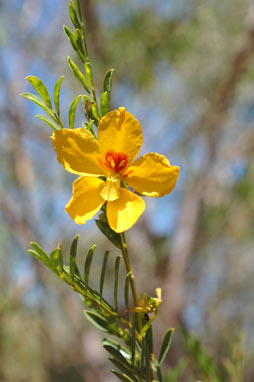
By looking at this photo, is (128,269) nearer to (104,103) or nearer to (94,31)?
(104,103)

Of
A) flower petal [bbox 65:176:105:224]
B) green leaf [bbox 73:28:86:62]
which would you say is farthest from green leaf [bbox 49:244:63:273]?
green leaf [bbox 73:28:86:62]

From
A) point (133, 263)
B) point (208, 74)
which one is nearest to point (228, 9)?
point (208, 74)

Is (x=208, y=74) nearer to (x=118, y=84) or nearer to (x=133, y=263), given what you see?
(x=118, y=84)

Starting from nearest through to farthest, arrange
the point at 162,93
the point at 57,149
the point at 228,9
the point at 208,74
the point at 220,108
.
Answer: the point at 57,149
the point at 220,108
the point at 228,9
the point at 208,74
the point at 162,93

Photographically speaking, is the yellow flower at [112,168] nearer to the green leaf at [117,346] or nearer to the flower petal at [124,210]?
the flower petal at [124,210]

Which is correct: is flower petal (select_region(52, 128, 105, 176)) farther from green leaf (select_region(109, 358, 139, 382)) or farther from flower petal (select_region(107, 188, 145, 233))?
green leaf (select_region(109, 358, 139, 382))

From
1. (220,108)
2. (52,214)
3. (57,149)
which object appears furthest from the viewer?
(52,214)

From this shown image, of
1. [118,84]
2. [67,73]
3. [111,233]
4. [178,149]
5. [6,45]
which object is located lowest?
[111,233]
